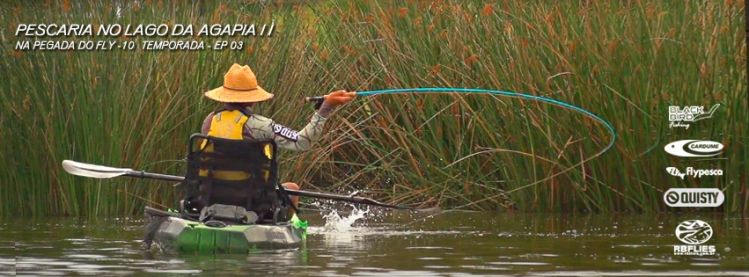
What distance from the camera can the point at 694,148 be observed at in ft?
66.4

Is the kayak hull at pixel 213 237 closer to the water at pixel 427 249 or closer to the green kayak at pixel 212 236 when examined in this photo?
the green kayak at pixel 212 236

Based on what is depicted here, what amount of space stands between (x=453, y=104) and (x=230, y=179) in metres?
4.79

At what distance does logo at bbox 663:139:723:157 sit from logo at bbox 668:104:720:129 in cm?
21

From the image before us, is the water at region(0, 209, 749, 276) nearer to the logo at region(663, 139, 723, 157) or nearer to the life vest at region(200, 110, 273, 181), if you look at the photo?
the logo at region(663, 139, 723, 157)

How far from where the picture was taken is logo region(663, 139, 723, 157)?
770 inches

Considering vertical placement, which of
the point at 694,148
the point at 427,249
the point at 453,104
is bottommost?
the point at 427,249

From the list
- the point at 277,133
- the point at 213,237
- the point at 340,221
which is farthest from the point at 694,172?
the point at 213,237

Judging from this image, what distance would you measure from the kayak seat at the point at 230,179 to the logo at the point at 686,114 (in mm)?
4911

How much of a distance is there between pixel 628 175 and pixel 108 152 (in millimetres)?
5027

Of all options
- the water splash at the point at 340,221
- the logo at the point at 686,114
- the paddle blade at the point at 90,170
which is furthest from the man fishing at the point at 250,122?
the logo at the point at 686,114

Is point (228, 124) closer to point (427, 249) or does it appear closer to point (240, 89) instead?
point (240, 89)

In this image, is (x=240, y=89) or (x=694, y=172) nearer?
(x=240, y=89)

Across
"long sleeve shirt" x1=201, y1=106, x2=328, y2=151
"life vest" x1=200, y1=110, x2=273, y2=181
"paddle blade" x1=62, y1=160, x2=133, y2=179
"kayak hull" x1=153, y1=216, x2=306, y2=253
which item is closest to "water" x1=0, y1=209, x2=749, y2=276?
"kayak hull" x1=153, y1=216, x2=306, y2=253

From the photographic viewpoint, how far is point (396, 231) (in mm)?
18984
